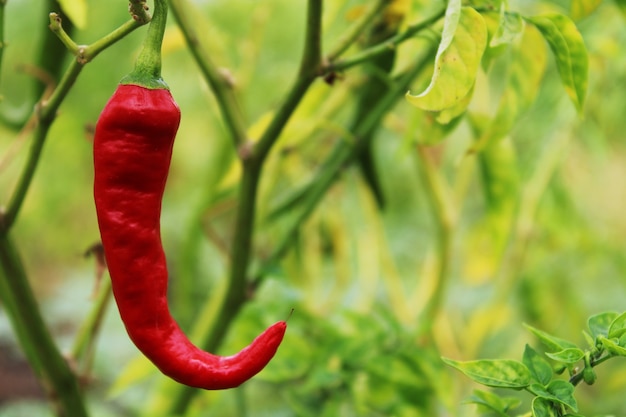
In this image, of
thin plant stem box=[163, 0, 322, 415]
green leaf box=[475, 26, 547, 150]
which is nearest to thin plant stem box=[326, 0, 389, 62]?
thin plant stem box=[163, 0, 322, 415]

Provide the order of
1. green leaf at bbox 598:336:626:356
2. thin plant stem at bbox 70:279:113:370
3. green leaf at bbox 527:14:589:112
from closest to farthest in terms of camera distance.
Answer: green leaf at bbox 598:336:626:356
green leaf at bbox 527:14:589:112
thin plant stem at bbox 70:279:113:370

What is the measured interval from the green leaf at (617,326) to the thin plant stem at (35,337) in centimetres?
44

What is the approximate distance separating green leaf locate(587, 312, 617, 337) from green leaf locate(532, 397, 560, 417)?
0.18ft

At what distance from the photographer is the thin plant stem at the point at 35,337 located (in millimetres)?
621

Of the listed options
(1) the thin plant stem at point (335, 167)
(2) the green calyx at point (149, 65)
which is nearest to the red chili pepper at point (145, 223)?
(2) the green calyx at point (149, 65)

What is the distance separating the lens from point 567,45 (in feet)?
1.62

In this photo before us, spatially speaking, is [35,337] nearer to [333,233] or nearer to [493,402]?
[493,402]

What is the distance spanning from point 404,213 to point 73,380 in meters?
1.46

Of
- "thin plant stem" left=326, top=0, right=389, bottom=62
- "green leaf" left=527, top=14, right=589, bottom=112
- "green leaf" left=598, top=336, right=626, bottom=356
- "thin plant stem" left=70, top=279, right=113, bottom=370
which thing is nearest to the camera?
"green leaf" left=598, top=336, right=626, bottom=356

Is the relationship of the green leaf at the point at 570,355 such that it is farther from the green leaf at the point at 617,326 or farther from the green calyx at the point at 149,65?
the green calyx at the point at 149,65

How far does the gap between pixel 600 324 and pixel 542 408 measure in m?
0.07

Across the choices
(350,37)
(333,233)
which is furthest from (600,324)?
(333,233)

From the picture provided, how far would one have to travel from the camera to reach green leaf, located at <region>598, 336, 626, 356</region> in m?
0.39

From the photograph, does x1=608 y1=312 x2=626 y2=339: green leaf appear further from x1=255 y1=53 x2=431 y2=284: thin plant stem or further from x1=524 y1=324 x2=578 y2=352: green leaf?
x1=255 y1=53 x2=431 y2=284: thin plant stem
